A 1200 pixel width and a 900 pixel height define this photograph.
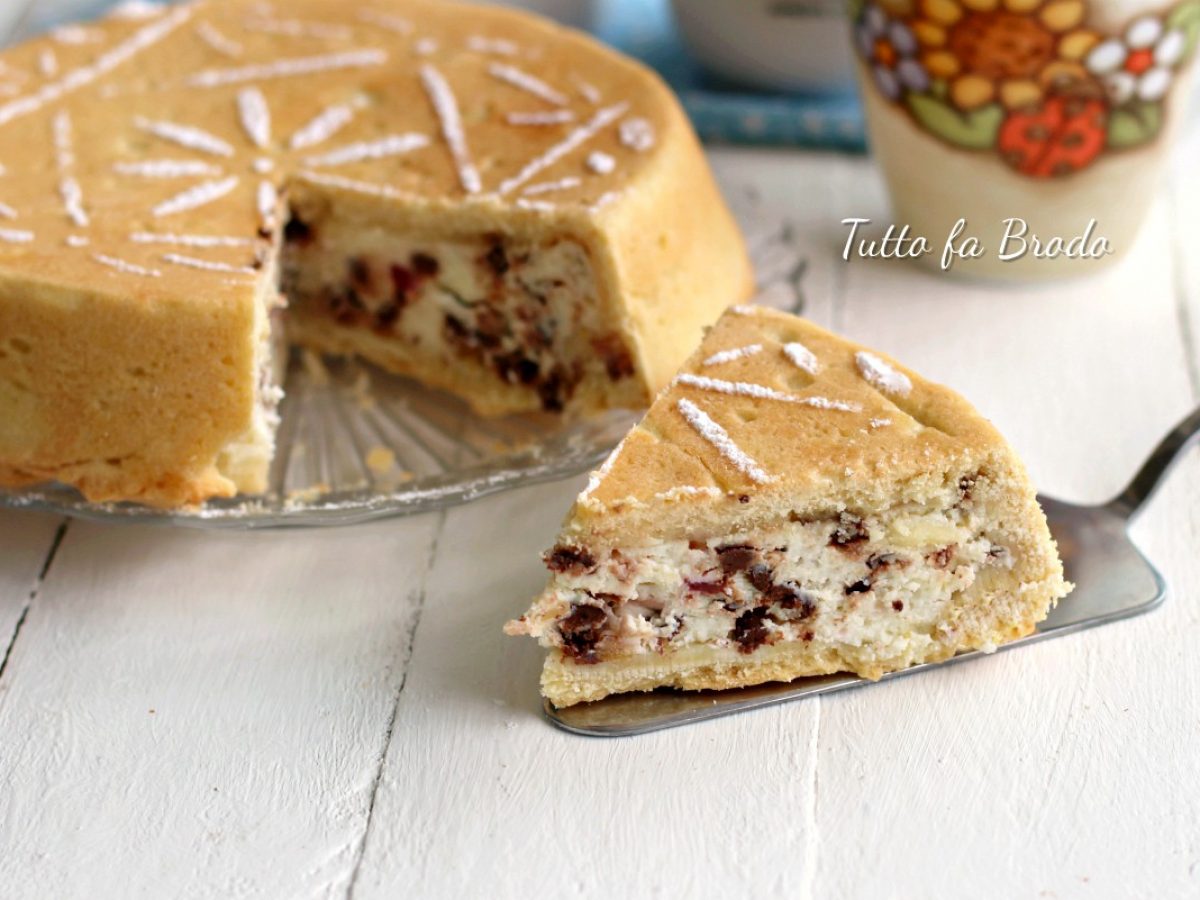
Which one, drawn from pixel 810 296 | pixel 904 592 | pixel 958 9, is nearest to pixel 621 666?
pixel 904 592

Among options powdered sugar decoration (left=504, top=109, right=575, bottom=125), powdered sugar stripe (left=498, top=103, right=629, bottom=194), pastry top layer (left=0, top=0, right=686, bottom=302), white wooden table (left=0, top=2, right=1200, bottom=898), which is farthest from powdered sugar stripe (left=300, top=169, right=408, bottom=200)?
white wooden table (left=0, top=2, right=1200, bottom=898)

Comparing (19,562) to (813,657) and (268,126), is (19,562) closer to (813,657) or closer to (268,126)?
(268,126)

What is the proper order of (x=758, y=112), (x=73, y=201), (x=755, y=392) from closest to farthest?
(x=755, y=392) < (x=73, y=201) < (x=758, y=112)

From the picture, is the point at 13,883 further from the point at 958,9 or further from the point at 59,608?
the point at 958,9

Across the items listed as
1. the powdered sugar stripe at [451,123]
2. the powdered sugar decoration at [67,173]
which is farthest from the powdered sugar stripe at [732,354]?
the powdered sugar decoration at [67,173]

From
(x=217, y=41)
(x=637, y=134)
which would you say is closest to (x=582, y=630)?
(x=637, y=134)

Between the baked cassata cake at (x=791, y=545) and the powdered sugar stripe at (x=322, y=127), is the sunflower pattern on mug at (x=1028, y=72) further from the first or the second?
the powdered sugar stripe at (x=322, y=127)

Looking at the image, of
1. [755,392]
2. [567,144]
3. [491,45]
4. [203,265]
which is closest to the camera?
[755,392]
